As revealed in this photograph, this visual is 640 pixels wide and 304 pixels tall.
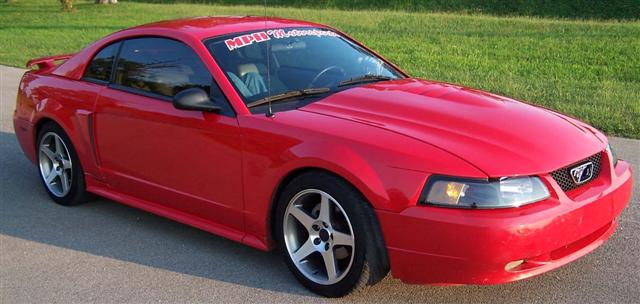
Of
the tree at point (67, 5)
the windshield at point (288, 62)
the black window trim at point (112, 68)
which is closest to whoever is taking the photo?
the windshield at point (288, 62)

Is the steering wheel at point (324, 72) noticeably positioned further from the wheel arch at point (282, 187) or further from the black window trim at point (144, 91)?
the wheel arch at point (282, 187)

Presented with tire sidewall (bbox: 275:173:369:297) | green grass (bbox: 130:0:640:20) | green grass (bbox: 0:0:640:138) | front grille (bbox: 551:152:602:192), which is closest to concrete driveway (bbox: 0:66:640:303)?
tire sidewall (bbox: 275:173:369:297)

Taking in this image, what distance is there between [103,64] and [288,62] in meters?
1.55

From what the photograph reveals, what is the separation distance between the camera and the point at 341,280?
3820mm

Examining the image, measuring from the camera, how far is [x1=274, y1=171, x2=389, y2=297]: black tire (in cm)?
363

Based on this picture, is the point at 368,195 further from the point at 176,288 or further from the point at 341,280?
the point at 176,288

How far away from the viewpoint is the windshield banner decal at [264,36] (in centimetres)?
470

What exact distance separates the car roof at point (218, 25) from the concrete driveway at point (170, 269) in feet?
4.56

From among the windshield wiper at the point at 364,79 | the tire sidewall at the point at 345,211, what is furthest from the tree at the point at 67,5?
the tire sidewall at the point at 345,211

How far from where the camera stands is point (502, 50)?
14.1 m

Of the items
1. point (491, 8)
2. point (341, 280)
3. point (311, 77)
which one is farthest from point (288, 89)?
point (491, 8)

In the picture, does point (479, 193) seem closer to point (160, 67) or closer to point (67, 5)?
point (160, 67)

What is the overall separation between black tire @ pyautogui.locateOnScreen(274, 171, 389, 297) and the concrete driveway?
110 millimetres

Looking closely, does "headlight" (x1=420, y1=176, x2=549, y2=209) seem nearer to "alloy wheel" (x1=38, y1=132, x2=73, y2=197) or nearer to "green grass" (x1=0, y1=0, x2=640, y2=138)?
"alloy wheel" (x1=38, y1=132, x2=73, y2=197)
